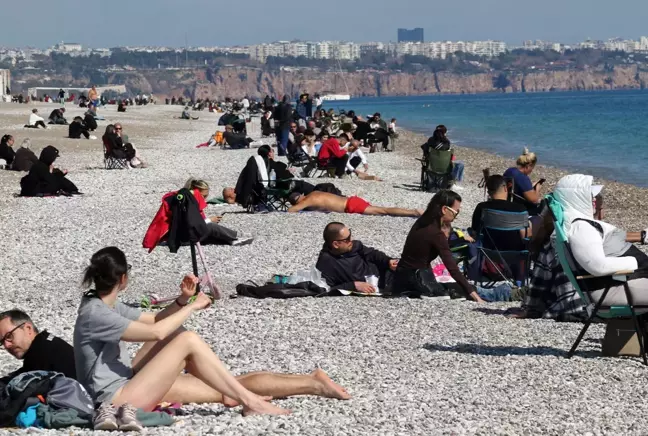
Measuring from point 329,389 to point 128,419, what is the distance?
117cm

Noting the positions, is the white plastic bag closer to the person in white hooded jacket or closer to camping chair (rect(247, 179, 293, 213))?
the person in white hooded jacket

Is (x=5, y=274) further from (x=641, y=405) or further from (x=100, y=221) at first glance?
(x=641, y=405)

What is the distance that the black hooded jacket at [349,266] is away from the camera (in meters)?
9.88

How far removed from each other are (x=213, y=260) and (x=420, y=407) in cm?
586

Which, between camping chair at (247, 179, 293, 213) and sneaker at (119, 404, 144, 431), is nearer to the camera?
sneaker at (119, 404, 144, 431)

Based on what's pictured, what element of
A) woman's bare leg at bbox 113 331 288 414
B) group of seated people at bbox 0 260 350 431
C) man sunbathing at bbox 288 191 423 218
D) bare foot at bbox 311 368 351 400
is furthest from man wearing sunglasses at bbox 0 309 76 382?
man sunbathing at bbox 288 191 423 218

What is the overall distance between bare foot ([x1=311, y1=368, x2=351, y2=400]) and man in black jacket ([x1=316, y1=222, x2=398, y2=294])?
3.42 meters

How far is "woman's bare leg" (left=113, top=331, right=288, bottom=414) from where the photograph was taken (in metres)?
5.78

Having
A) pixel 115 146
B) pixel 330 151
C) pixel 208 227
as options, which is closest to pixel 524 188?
pixel 208 227

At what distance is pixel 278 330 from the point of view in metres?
8.33

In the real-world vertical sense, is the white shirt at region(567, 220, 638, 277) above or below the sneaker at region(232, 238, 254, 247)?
above

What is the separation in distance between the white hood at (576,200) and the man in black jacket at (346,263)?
279cm

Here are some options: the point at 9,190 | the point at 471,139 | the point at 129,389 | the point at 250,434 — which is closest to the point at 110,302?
the point at 129,389

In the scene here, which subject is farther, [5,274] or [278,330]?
[5,274]
